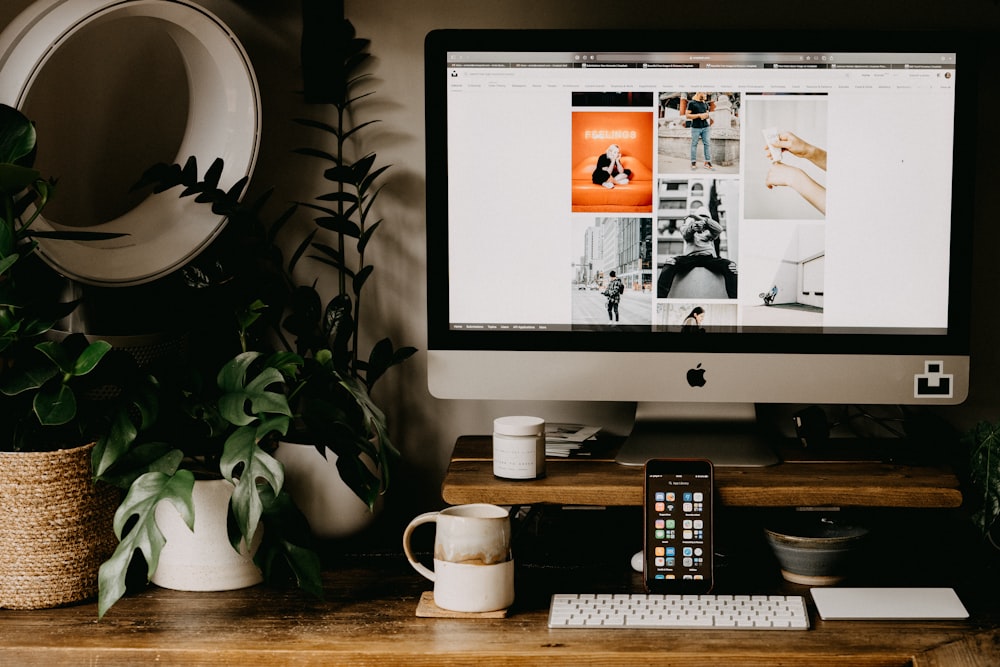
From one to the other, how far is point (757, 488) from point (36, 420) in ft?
2.87

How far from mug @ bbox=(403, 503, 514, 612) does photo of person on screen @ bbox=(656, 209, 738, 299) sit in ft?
1.30

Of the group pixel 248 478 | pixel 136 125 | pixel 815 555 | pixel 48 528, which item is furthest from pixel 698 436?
pixel 136 125

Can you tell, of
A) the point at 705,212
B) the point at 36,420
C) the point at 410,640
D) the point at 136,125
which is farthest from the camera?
the point at 136,125

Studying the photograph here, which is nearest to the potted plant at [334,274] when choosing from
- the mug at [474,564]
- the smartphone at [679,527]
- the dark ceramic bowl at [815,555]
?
the mug at [474,564]

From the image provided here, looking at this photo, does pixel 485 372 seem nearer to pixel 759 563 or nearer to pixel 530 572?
pixel 530 572

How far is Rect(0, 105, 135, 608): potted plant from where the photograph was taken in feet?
3.34

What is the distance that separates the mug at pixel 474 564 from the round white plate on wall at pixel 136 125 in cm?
56

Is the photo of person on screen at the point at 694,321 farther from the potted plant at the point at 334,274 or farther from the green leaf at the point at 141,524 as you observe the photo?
the green leaf at the point at 141,524

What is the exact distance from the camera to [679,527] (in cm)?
114

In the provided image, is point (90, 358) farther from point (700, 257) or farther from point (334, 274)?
point (700, 257)

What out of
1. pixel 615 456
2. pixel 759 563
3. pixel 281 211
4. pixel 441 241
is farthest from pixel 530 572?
pixel 281 211

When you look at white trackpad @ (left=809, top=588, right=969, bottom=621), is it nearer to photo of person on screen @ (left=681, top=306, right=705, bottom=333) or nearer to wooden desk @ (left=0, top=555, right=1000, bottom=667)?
wooden desk @ (left=0, top=555, right=1000, bottom=667)

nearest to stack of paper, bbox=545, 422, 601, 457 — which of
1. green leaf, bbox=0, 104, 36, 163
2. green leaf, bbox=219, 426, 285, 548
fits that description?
green leaf, bbox=219, 426, 285, 548

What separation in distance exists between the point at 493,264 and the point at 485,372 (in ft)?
0.47
